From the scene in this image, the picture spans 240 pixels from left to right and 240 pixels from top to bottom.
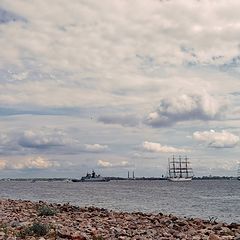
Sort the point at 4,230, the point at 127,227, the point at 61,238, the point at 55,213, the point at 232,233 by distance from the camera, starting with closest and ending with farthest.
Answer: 1. the point at 61,238
2. the point at 4,230
3. the point at 232,233
4. the point at 127,227
5. the point at 55,213

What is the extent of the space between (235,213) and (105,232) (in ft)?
92.0

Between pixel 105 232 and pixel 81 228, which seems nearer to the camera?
pixel 105 232

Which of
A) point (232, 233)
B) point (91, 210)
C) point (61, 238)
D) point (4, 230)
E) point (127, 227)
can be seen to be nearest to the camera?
point (61, 238)

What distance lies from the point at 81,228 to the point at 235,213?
27.2 m

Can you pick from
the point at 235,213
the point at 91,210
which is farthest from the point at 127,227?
the point at 235,213

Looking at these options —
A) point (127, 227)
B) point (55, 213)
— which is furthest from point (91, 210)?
point (127, 227)

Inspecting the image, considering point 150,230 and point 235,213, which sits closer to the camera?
point 150,230

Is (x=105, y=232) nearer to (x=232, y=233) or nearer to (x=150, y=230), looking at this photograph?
(x=150, y=230)

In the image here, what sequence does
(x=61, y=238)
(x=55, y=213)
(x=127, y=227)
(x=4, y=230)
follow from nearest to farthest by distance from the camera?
(x=61, y=238) → (x=4, y=230) → (x=127, y=227) → (x=55, y=213)

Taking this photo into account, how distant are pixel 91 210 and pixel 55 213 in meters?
5.63

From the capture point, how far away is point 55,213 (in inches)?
1101

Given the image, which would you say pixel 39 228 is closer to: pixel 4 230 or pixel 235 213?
pixel 4 230

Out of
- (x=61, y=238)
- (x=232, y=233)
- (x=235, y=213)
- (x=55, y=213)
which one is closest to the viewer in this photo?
(x=61, y=238)

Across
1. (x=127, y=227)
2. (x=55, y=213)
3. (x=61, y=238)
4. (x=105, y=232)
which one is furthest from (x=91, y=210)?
(x=61, y=238)
